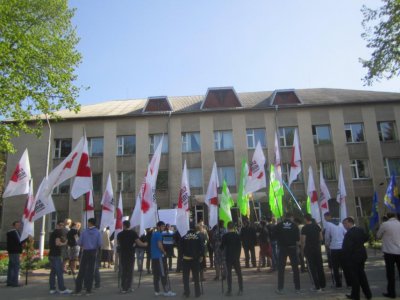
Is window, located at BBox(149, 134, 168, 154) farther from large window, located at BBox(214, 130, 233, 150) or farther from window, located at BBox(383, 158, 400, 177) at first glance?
window, located at BBox(383, 158, 400, 177)

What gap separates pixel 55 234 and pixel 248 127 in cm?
2203

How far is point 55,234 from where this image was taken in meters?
9.54

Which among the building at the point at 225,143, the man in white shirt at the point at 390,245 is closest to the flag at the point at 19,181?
the man in white shirt at the point at 390,245

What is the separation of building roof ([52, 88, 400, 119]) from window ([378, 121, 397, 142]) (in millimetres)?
1947

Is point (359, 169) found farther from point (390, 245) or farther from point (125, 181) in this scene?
point (390, 245)

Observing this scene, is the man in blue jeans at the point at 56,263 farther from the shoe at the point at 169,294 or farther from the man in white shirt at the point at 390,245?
the man in white shirt at the point at 390,245

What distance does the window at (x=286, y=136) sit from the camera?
1155 inches

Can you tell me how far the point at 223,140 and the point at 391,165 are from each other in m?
14.0

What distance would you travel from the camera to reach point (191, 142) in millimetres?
29672

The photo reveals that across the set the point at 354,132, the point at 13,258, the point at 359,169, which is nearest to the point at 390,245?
the point at 13,258

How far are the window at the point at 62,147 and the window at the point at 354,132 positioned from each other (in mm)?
23768

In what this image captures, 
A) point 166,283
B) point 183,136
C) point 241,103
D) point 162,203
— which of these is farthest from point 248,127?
point 166,283

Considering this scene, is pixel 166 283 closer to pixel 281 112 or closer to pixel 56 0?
pixel 56 0

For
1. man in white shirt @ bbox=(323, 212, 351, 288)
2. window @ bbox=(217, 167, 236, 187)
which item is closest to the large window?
window @ bbox=(217, 167, 236, 187)
